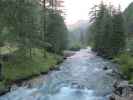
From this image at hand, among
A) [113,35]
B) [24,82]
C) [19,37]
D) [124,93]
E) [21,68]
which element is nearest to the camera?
[124,93]

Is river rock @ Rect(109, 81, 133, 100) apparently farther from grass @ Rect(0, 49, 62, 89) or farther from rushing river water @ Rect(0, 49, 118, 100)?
grass @ Rect(0, 49, 62, 89)

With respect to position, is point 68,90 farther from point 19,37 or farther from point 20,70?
point 19,37

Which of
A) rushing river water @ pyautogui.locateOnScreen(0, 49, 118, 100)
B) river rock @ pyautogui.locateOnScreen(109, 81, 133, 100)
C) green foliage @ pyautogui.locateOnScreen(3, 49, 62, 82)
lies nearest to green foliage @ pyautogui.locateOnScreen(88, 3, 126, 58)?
green foliage @ pyautogui.locateOnScreen(3, 49, 62, 82)

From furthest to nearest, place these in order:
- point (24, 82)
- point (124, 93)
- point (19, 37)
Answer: point (19, 37), point (24, 82), point (124, 93)

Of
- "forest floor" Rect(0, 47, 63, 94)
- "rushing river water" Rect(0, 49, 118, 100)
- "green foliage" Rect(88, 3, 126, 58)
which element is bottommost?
"rushing river water" Rect(0, 49, 118, 100)

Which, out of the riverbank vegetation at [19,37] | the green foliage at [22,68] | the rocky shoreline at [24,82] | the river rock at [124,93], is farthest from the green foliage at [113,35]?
the river rock at [124,93]

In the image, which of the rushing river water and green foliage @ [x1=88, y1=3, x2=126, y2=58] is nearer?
the rushing river water

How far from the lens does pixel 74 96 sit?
53.9ft

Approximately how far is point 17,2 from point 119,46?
25226 mm

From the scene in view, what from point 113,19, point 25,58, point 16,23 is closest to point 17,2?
point 16,23

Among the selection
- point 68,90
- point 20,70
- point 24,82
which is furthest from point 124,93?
point 20,70

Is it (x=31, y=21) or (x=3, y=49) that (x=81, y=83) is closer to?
(x=31, y=21)

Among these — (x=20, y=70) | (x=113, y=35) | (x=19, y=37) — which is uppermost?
(x=19, y=37)

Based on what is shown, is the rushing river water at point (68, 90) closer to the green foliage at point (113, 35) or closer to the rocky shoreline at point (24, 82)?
the rocky shoreline at point (24, 82)
